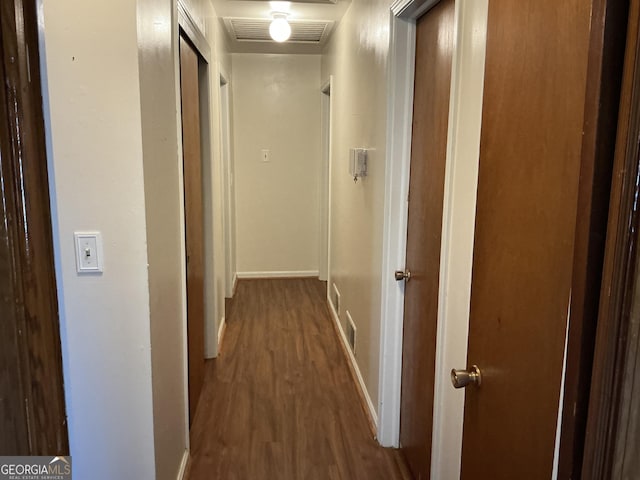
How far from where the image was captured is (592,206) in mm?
582

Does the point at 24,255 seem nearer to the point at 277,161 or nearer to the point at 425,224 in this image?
the point at 425,224

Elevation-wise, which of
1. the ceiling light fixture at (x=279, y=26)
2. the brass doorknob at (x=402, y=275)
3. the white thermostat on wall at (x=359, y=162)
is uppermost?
the ceiling light fixture at (x=279, y=26)

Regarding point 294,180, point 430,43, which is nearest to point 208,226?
point 430,43

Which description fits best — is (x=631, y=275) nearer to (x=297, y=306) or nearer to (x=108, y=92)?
(x=108, y=92)

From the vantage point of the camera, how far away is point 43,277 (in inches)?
23.4

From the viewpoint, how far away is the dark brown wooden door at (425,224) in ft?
5.75

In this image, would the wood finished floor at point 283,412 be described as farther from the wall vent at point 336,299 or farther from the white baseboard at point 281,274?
the white baseboard at point 281,274

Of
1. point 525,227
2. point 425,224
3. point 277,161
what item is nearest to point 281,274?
point 277,161

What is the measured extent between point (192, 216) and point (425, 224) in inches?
51.8

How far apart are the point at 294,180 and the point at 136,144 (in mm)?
3774

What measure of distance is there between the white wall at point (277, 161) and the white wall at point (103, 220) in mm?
3632

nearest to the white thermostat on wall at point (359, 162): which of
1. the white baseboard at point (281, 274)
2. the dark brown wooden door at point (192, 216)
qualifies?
the dark brown wooden door at point (192, 216)

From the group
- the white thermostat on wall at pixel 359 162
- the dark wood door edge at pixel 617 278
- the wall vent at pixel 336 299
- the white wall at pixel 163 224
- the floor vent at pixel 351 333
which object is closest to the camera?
the dark wood door edge at pixel 617 278

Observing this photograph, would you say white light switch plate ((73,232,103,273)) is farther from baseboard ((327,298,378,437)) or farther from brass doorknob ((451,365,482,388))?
baseboard ((327,298,378,437))
